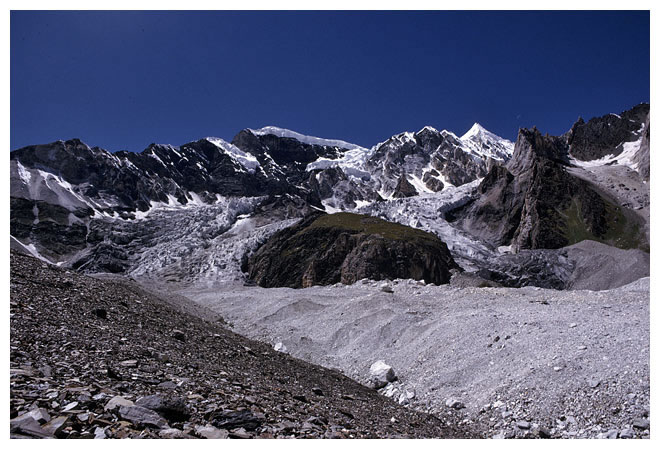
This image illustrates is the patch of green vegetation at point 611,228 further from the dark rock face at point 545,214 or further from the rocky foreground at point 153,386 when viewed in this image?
the rocky foreground at point 153,386

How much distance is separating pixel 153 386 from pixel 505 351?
553 inches

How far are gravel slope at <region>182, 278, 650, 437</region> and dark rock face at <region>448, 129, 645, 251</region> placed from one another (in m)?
130

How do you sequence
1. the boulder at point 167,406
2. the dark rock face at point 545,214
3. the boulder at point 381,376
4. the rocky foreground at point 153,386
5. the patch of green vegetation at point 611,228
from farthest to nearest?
the dark rock face at point 545,214 → the patch of green vegetation at point 611,228 → the boulder at point 381,376 → the boulder at point 167,406 → the rocky foreground at point 153,386

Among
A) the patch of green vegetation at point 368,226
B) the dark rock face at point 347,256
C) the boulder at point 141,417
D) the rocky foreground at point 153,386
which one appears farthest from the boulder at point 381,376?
the patch of green vegetation at point 368,226

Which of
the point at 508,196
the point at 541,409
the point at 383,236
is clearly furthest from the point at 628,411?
the point at 508,196

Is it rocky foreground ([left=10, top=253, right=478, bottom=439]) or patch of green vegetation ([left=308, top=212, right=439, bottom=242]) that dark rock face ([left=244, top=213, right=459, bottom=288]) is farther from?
rocky foreground ([left=10, top=253, right=478, bottom=439])

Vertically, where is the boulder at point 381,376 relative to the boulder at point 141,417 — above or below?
below

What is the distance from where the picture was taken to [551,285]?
115812mm

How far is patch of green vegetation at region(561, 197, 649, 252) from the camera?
13988cm

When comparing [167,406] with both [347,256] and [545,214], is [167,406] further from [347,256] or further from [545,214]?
[545,214]

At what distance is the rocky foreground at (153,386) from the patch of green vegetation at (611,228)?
15494 cm

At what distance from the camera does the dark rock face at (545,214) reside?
146250mm

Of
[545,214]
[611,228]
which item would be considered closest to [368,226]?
[545,214]

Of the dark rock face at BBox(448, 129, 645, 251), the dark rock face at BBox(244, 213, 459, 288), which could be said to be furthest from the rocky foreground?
the dark rock face at BBox(448, 129, 645, 251)
